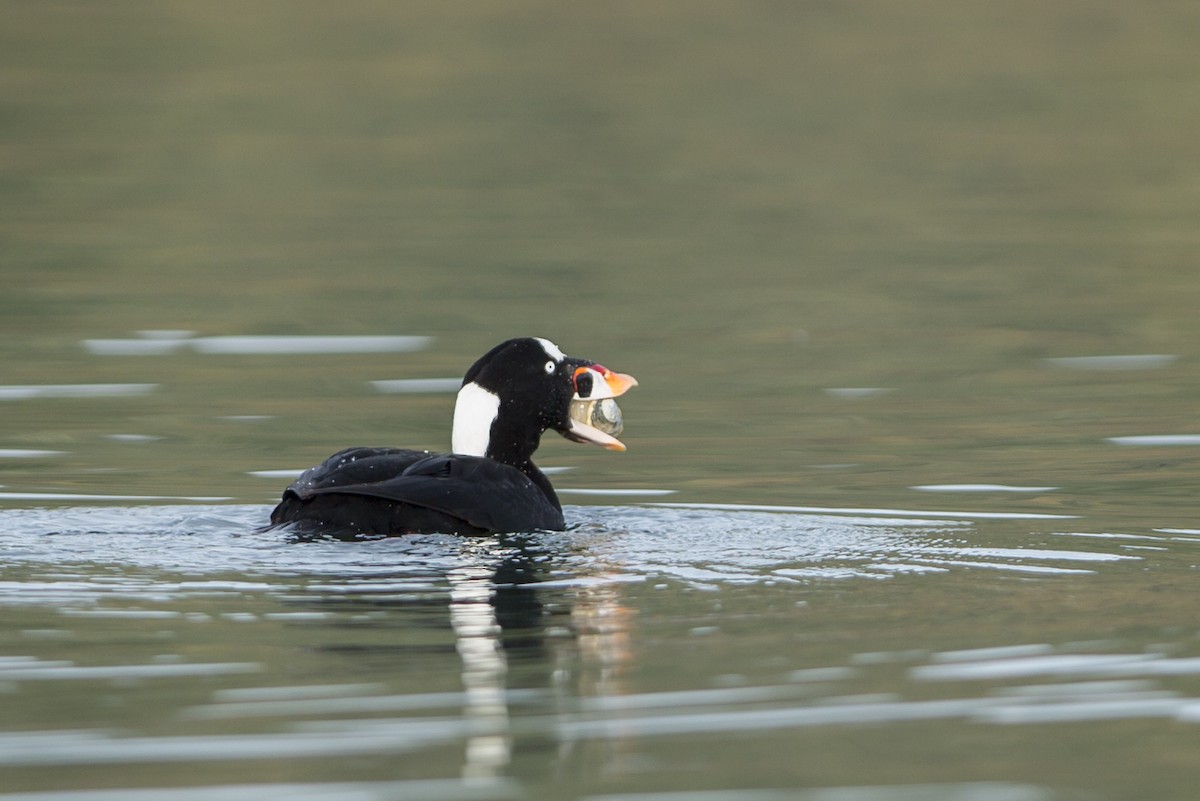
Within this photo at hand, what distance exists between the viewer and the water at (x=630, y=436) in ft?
20.2

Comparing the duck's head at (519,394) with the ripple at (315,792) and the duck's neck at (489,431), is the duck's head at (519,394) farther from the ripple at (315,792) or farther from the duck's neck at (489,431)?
the ripple at (315,792)

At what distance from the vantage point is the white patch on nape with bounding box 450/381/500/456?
989 centimetres

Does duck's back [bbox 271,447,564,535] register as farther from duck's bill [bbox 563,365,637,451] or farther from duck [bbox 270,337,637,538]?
duck's bill [bbox 563,365,637,451]

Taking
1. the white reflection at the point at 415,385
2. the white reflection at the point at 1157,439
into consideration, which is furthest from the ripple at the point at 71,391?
the white reflection at the point at 1157,439

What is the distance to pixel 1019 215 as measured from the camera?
21.3 meters

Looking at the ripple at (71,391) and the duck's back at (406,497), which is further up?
the ripple at (71,391)

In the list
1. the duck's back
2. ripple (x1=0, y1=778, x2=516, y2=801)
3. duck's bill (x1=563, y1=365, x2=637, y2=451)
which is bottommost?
ripple (x1=0, y1=778, x2=516, y2=801)

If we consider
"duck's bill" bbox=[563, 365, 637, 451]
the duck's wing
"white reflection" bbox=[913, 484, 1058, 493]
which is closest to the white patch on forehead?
"duck's bill" bbox=[563, 365, 637, 451]

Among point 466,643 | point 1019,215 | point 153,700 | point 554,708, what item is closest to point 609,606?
point 466,643

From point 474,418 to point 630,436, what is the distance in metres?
2.58

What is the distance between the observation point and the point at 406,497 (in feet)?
28.5

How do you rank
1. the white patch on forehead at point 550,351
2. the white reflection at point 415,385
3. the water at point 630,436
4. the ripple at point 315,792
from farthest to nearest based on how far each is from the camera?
the white reflection at point 415,385, the white patch on forehead at point 550,351, the water at point 630,436, the ripple at point 315,792

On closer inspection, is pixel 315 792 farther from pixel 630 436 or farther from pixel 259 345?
pixel 259 345

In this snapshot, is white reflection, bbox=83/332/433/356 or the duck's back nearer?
the duck's back
